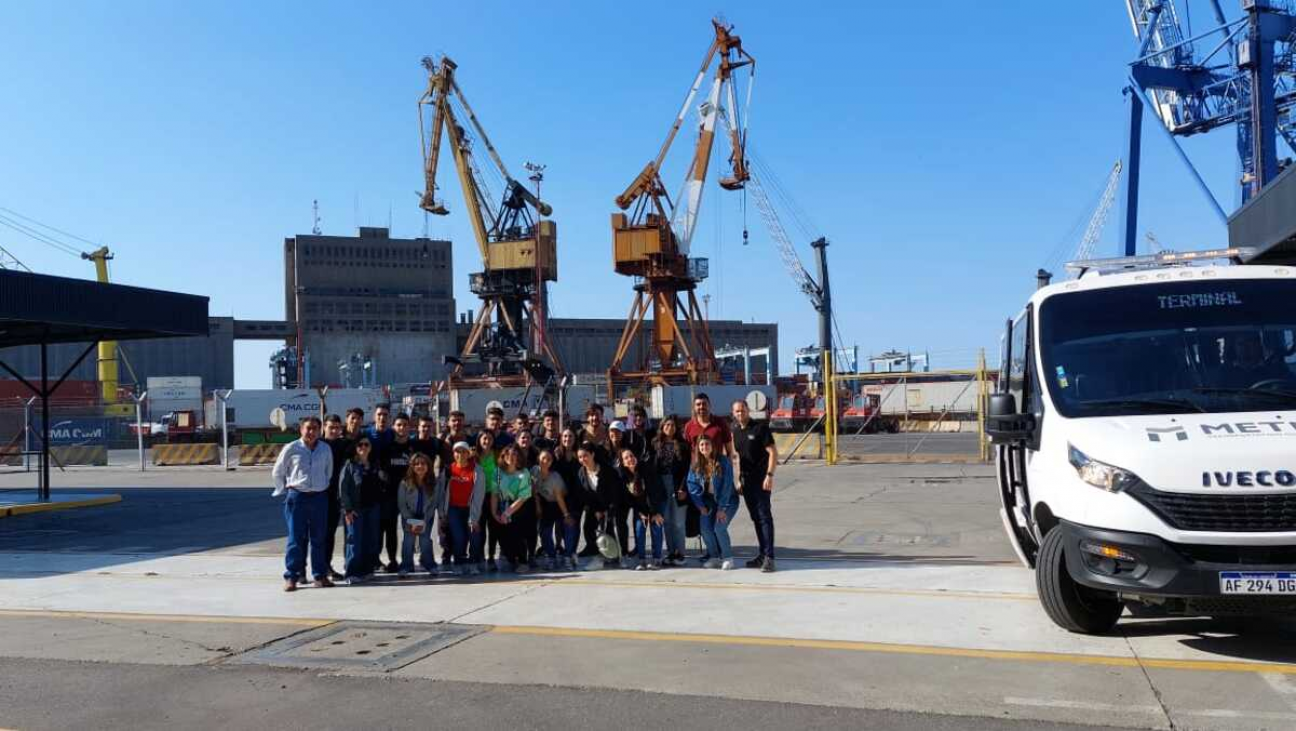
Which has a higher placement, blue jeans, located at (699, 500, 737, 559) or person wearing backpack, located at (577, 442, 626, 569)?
person wearing backpack, located at (577, 442, 626, 569)

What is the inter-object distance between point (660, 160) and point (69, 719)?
65634 millimetres

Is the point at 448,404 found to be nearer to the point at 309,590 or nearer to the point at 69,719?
the point at 309,590

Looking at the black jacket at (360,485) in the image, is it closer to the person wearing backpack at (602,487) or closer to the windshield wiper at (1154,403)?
the person wearing backpack at (602,487)

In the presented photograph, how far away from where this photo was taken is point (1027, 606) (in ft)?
26.3

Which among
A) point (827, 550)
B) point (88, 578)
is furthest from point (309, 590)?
point (827, 550)

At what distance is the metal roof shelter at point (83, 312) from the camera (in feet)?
56.1

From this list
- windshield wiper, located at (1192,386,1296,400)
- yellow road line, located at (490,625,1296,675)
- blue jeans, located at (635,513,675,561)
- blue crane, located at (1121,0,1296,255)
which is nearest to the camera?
yellow road line, located at (490,625,1296,675)

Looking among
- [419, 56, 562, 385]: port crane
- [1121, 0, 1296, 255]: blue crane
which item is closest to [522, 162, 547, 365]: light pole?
[419, 56, 562, 385]: port crane

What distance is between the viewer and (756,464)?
9.91m

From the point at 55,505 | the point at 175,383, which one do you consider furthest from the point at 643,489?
the point at 175,383

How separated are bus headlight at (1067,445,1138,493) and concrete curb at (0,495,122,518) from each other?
59.4 feet

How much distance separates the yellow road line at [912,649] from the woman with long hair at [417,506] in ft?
8.98

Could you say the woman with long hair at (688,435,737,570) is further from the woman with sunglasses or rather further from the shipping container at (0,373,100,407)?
the shipping container at (0,373,100,407)

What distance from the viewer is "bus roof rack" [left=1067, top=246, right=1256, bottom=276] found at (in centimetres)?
860
